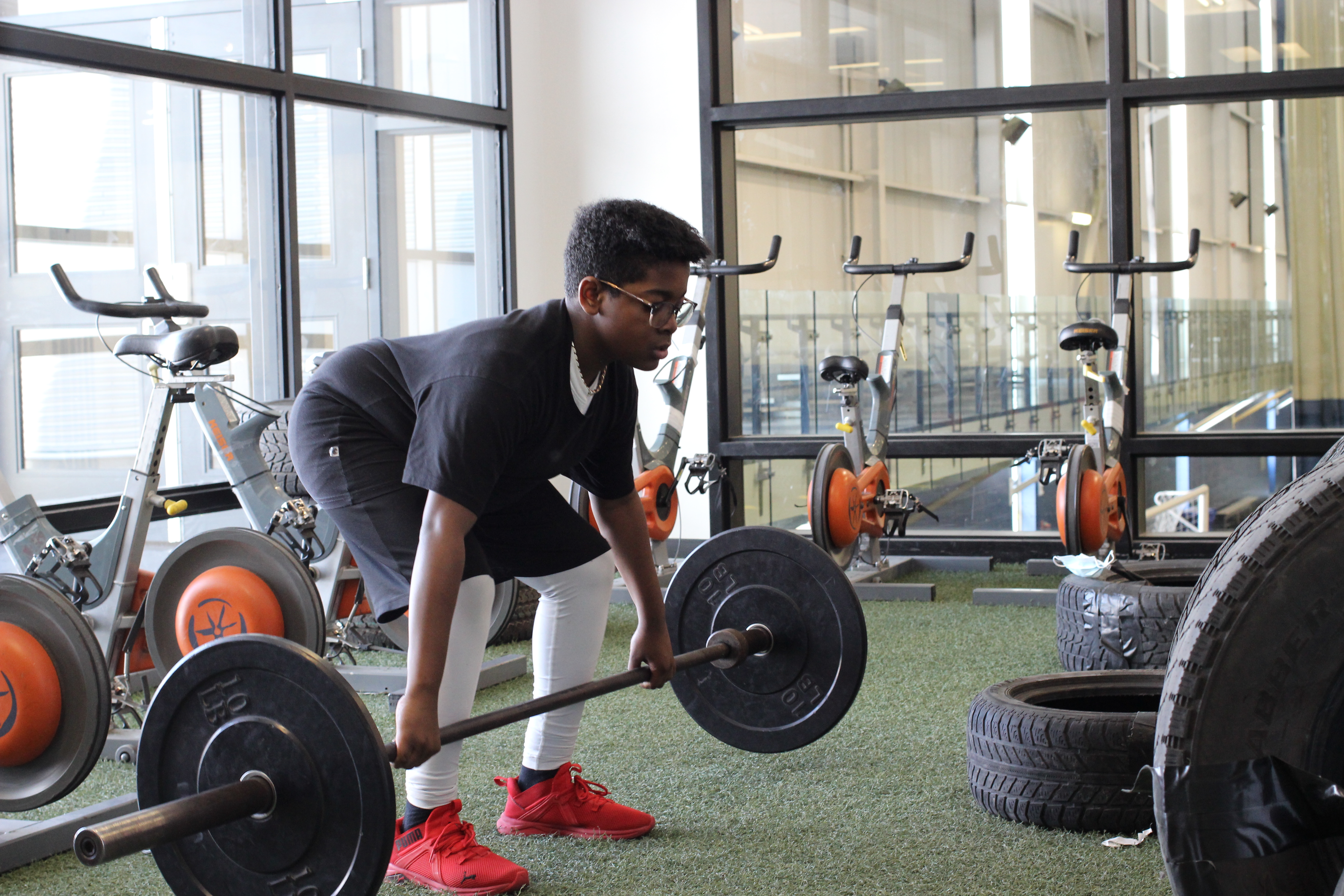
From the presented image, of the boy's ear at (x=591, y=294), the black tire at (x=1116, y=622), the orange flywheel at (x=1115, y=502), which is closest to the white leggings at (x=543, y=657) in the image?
the boy's ear at (x=591, y=294)

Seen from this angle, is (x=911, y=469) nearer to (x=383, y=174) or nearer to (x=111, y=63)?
(x=383, y=174)

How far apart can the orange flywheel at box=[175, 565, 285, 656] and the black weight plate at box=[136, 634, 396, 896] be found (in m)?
1.38

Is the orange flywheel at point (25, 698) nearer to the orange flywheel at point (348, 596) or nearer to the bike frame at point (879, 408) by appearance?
the orange flywheel at point (348, 596)

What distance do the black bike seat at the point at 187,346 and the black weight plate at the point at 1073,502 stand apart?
2.80 meters

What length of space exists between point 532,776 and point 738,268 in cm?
271

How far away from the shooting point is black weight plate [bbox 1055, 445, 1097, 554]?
437 cm

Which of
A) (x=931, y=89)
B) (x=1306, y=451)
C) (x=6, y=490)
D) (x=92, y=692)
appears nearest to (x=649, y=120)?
(x=931, y=89)

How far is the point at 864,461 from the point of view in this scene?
15.9 feet

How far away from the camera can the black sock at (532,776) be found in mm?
2320

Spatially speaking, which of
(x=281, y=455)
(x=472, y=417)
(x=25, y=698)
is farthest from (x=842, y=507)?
(x=472, y=417)

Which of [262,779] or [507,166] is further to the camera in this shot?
[507,166]

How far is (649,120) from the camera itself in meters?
5.66

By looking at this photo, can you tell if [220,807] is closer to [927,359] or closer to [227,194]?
[227,194]

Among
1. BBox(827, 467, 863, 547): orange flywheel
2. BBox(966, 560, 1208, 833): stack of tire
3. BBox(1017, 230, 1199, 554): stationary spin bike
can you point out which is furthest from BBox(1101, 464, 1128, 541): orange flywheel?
BBox(966, 560, 1208, 833): stack of tire
